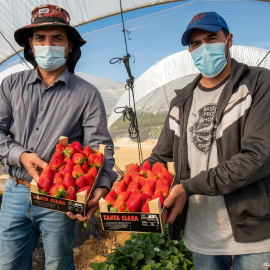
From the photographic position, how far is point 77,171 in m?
2.01

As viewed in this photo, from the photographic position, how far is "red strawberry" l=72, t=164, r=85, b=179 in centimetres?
200

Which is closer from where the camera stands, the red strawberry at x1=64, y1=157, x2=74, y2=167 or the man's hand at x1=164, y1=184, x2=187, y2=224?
the man's hand at x1=164, y1=184, x2=187, y2=224

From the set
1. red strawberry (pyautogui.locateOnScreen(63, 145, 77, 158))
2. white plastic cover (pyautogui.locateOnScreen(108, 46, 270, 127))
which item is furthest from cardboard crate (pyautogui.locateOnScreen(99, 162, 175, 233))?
white plastic cover (pyautogui.locateOnScreen(108, 46, 270, 127))

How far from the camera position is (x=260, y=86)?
1.78m

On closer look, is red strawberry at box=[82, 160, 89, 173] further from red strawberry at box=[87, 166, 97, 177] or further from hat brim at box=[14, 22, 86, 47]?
hat brim at box=[14, 22, 86, 47]

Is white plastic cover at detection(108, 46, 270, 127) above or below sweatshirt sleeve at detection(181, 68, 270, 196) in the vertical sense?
below

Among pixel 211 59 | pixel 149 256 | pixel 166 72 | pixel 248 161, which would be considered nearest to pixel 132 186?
pixel 248 161

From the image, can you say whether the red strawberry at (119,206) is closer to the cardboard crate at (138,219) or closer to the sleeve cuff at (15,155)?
the cardboard crate at (138,219)

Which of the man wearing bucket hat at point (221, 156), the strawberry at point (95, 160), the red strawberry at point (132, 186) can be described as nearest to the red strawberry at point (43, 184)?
the strawberry at point (95, 160)

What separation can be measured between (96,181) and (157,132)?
15359mm

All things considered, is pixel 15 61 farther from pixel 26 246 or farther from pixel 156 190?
pixel 156 190

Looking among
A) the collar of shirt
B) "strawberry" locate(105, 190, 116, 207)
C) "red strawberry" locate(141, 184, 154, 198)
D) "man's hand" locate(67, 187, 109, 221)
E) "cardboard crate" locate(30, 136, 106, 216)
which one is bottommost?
"man's hand" locate(67, 187, 109, 221)

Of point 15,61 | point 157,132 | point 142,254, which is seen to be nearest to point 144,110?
point 157,132

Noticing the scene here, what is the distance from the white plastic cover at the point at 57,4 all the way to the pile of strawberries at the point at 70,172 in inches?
174
